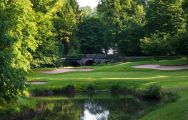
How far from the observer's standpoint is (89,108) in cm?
3756

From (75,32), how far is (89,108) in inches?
3389

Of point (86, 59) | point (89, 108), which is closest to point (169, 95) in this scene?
point (89, 108)

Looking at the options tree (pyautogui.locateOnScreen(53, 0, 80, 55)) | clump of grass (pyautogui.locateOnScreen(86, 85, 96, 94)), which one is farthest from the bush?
tree (pyautogui.locateOnScreen(53, 0, 80, 55))

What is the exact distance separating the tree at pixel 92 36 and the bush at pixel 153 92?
8160 centimetres

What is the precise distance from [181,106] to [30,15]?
125 feet

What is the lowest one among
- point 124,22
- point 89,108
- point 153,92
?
point 89,108

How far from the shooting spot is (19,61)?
43.2 m

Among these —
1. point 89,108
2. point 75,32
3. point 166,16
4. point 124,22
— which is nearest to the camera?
point 89,108

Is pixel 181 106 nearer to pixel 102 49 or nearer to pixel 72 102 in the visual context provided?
pixel 72 102

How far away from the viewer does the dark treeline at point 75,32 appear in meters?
33.3

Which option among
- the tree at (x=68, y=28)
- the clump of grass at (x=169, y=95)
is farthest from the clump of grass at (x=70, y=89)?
the tree at (x=68, y=28)

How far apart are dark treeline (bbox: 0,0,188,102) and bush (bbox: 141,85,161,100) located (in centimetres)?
1121

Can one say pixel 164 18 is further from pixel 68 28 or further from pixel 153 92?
pixel 153 92

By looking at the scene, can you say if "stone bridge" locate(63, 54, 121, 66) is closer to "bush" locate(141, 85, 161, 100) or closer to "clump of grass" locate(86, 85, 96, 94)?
"clump of grass" locate(86, 85, 96, 94)
